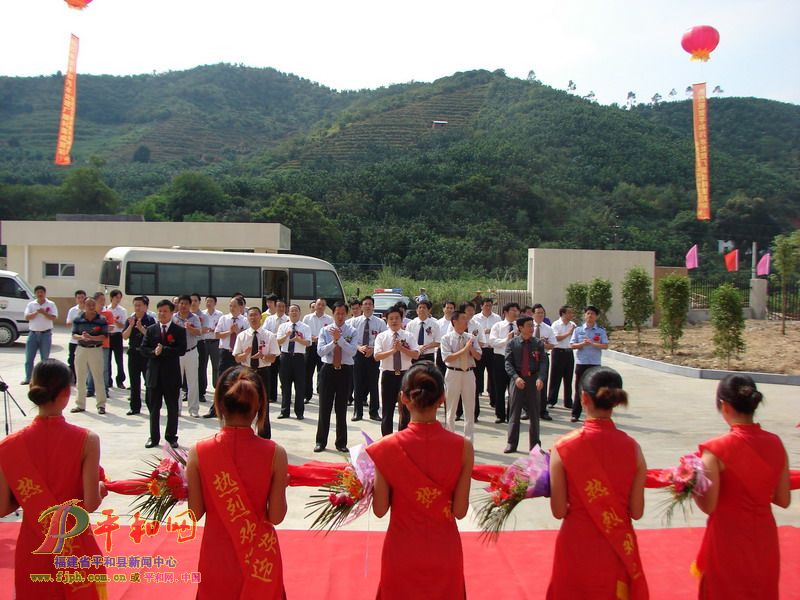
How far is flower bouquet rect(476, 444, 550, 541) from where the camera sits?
331 centimetres

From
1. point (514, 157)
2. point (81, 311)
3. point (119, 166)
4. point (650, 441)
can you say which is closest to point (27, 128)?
point (119, 166)

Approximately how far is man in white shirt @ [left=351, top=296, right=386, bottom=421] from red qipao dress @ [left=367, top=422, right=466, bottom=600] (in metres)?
6.47

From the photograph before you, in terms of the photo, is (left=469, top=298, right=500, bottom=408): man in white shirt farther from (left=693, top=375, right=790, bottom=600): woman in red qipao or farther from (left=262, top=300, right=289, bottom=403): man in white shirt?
(left=693, top=375, right=790, bottom=600): woman in red qipao

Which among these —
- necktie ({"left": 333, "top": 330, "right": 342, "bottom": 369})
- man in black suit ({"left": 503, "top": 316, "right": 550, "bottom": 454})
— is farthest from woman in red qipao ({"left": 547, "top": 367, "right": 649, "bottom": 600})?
necktie ({"left": 333, "top": 330, "right": 342, "bottom": 369})

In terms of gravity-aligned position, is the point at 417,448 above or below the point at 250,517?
above

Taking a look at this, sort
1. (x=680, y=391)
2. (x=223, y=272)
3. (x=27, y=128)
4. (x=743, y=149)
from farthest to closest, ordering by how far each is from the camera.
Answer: (x=27, y=128) → (x=743, y=149) → (x=223, y=272) → (x=680, y=391)

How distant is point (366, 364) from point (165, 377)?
9.84 ft

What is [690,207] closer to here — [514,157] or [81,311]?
[514,157]

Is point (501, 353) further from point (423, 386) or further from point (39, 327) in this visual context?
point (39, 327)

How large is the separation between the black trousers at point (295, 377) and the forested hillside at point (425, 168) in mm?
29378

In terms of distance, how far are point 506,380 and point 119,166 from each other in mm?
77318

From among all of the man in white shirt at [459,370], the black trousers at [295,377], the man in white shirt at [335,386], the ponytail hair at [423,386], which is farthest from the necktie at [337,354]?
the ponytail hair at [423,386]

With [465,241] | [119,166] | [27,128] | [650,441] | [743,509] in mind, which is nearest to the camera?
[743,509]

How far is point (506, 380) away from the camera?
9.79 metres
